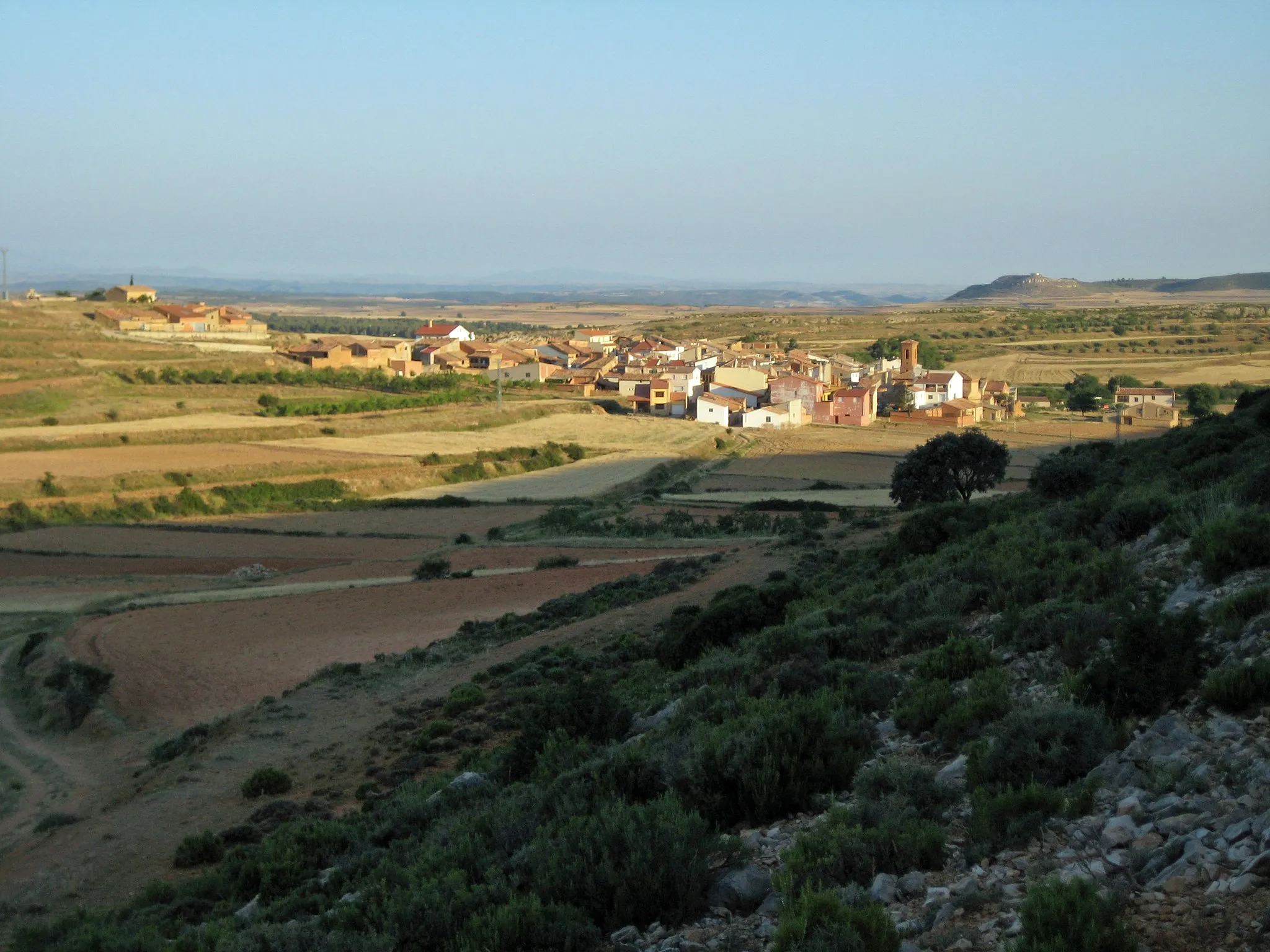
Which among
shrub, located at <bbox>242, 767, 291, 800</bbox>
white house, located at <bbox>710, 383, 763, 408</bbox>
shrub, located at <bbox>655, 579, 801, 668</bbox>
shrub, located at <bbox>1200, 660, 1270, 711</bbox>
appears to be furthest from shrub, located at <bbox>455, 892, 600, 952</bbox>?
white house, located at <bbox>710, 383, 763, 408</bbox>

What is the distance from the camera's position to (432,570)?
3059cm

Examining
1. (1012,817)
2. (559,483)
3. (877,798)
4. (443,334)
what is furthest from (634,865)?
(443,334)

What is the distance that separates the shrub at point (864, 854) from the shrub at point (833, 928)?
0.41 m

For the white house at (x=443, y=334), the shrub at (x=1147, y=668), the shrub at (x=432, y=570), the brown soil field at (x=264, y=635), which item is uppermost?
the shrub at (x=1147, y=668)

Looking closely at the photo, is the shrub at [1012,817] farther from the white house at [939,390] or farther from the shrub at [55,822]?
the white house at [939,390]

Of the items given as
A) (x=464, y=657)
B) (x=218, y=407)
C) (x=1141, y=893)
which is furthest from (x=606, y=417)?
(x=1141, y=893)

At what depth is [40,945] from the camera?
9.23m

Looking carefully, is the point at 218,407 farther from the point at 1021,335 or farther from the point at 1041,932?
the point at 1021,335

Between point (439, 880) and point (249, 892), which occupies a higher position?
point (439, 880)

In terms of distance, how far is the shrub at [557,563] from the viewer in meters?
30.8

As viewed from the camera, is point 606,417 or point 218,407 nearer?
point 218,407

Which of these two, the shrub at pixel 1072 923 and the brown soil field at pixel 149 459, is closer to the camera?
the shrub at pixel 1072 923

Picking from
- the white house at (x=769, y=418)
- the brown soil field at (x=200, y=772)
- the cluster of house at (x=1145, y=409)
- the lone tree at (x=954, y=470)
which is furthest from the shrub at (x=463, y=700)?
the white house at (x=769, y=418)

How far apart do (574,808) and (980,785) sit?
257cm
